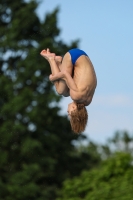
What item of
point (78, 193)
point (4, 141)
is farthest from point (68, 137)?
point (78, 193)

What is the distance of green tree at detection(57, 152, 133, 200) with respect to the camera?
18.1 metres

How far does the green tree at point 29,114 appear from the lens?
94.2 ft

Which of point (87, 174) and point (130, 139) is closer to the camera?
point (87, 174)

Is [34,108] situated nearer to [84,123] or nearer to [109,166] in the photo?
[109,166]

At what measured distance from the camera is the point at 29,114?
29.0 metres

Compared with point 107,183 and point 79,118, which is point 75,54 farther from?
point 107,183

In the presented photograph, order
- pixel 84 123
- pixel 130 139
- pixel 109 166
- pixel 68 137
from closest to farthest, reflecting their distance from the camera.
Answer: pixel 84 123 → pixel 109 166 → pixel 68 137 → pixel 130 139

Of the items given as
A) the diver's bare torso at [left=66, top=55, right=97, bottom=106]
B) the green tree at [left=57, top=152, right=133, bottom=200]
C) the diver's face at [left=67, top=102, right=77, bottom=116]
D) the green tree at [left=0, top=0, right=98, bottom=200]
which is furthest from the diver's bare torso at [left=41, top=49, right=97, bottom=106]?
the green tree at [left=0, top=0, right=98, bottom=200]

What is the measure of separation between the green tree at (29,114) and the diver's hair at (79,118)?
62.5 ft

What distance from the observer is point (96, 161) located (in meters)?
32.0

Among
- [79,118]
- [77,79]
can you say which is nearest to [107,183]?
[79,118]

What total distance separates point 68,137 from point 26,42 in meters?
4.11

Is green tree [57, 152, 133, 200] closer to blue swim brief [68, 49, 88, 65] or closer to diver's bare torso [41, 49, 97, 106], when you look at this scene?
diver's bare torso [41, 49, 97, 106]

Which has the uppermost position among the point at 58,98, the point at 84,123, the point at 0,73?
the point at 0,73
